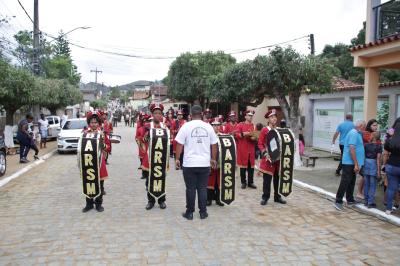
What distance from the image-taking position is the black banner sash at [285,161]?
7836 millimetres

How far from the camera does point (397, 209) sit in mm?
7488

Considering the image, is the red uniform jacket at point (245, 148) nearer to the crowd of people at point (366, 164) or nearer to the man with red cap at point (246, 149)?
the man with red cap at point (246, 149)

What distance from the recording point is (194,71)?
32.0 metres

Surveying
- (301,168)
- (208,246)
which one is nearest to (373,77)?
(301,168)

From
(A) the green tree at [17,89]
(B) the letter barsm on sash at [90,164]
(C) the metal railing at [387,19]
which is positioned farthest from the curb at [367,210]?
(A) the green tree at [17,89]

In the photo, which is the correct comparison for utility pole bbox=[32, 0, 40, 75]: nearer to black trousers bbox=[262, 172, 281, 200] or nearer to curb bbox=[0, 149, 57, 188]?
curb bbox=[0, 149, 57, 188]

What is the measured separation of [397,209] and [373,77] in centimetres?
484

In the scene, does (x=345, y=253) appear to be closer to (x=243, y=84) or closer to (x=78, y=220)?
(x=78, y=220)

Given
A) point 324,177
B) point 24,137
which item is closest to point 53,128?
point 24,137

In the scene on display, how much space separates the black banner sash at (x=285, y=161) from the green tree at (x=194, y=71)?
75.2 feet

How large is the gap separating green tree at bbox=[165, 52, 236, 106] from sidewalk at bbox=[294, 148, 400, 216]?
17524 mm

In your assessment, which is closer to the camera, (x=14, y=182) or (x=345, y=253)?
(x=345, y=253)

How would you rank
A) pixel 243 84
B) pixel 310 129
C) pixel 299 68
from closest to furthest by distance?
pixel 299 68
pixel 243 84
pixel 310 129

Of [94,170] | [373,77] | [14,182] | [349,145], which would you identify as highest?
[373,77]
